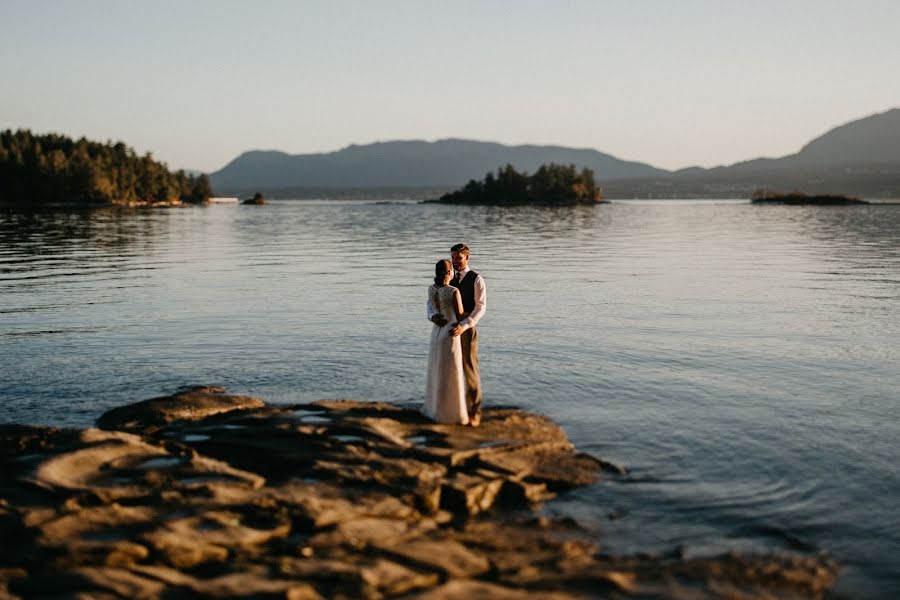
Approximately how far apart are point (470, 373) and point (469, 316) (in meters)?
1.19

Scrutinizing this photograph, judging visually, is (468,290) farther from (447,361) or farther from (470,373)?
(470,373)

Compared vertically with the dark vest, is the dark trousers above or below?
below

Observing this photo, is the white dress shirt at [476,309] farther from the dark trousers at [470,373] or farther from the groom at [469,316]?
the dark trousers at [470,373]

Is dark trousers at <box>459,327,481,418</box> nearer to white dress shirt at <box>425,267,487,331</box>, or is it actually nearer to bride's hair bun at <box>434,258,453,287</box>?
white dress shirt at <box>425,267,487,331</box>

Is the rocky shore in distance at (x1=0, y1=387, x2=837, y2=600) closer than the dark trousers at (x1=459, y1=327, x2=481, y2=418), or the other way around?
the rocky shore in distance at (x1=0, y1=387, x2=837, y2=600)

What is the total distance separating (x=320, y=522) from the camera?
1030 centimetres

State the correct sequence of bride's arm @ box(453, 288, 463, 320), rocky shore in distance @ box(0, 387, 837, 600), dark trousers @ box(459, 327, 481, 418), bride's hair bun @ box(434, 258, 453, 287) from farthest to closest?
dark trousers @ box(459, 327, 481, 418) → bride's arm @ box(453, 288, 463, 320) → bride's hair bun @ box(434, 258, 453, 287) → rocky shore in distance @ box(0, 387, 837, 600)

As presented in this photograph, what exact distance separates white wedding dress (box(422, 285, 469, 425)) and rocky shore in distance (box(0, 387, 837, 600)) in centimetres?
65

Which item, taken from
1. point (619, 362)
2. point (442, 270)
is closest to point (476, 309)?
point (442, 270)

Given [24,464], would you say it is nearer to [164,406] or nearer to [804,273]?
[164,406]

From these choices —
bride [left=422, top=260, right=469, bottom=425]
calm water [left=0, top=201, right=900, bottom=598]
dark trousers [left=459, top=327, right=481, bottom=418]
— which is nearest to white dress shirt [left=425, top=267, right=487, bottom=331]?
bride [left=422, top=260, right=469, bottom=425]

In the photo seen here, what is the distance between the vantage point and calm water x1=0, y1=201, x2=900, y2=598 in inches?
466

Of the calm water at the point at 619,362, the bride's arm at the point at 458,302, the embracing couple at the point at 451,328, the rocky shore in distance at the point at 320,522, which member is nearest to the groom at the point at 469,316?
the embracing couple at the point at 451,328

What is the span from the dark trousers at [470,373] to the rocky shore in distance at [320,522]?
107cm
